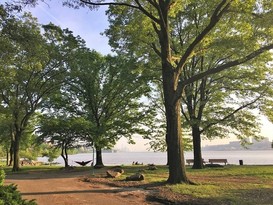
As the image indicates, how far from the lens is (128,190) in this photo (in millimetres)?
13031

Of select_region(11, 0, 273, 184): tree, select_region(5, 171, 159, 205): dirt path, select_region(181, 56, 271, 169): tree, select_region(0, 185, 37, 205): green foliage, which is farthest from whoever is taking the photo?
select_region(181, 56, 271, 169): tree

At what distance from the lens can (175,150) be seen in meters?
14.5

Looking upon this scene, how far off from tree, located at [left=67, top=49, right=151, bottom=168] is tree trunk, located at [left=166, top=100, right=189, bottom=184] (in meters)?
15.2

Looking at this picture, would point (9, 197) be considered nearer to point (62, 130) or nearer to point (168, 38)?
point (168, 38)

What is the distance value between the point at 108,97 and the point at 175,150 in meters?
17.6

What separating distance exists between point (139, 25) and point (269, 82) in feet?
38.1

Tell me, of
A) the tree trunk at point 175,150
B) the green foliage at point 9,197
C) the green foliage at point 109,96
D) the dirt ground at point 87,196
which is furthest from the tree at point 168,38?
the green foliage at point 109,96

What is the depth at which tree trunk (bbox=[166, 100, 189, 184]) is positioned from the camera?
47.0 feet

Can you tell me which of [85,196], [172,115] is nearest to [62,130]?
[172,115]

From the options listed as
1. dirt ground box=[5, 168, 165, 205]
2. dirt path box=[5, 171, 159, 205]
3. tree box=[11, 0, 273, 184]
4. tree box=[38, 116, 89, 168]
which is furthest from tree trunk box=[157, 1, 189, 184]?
tree box=[38, 116, 89, 168]

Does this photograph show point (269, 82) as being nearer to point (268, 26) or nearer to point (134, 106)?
point (268, 26)

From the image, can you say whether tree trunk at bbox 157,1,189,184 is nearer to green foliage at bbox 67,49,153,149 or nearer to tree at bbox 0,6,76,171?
tree at bbox 0,6,76,171

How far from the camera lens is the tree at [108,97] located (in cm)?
3041

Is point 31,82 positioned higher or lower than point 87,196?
higher
